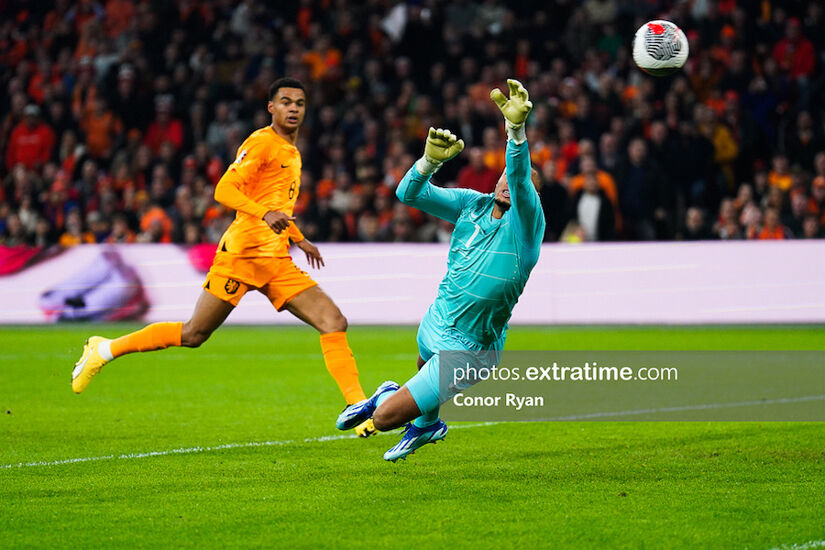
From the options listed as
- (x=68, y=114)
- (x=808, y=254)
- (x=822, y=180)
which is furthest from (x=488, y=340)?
(x=68, y=114)

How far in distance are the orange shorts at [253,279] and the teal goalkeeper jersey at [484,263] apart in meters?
1.77

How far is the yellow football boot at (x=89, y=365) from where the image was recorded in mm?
9000

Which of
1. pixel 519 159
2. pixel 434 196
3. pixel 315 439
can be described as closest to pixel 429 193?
pixel 434 196

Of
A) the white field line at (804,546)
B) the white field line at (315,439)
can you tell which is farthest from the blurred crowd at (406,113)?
the white field line at (804,546)

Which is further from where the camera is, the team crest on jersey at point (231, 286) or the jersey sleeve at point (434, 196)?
the team crest on jersey at point (231, 286)

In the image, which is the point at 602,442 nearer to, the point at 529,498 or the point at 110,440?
the point at 529,498

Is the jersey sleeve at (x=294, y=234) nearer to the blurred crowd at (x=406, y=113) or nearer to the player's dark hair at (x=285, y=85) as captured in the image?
the player's dark hair at (x=285, y=85)

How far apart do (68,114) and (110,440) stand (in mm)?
15110

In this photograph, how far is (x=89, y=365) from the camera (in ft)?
29.6

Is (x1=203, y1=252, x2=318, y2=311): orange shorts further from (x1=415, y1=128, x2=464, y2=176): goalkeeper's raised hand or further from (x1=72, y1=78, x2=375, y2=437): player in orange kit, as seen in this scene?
(x1=415, y1=128, x2=464, y2=176): goalkeeper's raised hand

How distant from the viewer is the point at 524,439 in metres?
8.51

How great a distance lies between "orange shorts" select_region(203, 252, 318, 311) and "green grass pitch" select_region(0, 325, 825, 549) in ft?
3.19

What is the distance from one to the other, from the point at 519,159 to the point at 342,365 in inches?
101

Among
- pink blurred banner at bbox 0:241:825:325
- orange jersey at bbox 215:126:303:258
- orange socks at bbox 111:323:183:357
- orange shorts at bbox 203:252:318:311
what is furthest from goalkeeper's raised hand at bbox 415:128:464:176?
pink blurred banner at bbox 0:241:825:325
